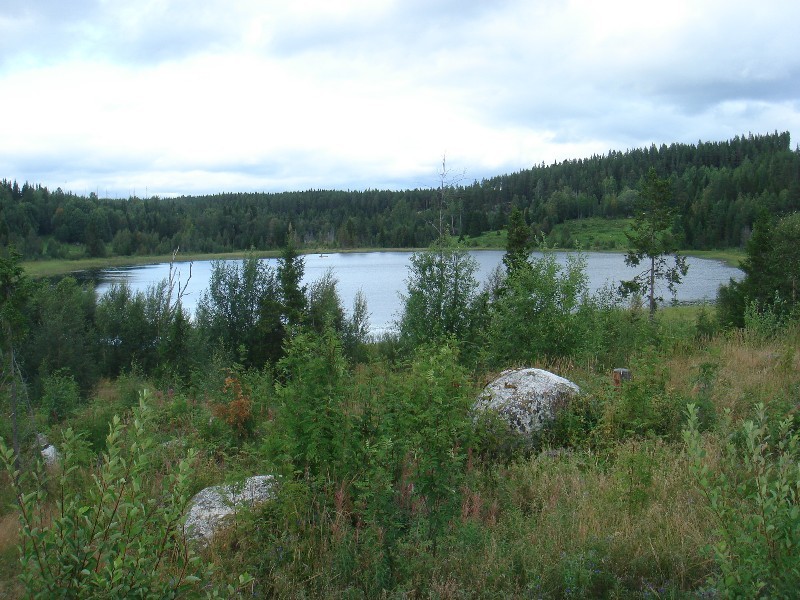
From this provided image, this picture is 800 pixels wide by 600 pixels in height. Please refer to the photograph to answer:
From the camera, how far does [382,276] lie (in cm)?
6862

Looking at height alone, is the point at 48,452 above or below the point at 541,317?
below

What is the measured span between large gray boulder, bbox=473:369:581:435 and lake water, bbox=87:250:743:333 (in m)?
25.1

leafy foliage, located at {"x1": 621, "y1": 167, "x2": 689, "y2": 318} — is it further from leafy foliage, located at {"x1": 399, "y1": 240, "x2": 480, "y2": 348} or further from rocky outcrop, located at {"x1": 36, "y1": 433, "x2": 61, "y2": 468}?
rocky outcrop, located at {"x1": 36, "y1": 433, "x2": 61, "y2": 468}

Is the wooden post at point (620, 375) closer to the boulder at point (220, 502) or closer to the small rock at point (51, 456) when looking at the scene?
the boulder at point (220, 502)

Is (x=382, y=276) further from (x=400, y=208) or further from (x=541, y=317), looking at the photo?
(x=400, y=208)

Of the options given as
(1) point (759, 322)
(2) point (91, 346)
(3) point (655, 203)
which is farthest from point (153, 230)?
(1) point (759, 322)

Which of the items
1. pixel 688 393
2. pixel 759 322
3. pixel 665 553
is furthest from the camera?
pixel 759 322

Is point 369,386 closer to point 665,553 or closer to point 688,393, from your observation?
point 665,553

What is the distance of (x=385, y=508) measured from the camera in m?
4.14

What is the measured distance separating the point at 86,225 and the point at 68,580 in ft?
379

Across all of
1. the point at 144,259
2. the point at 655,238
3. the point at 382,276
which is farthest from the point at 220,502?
the point at 144,259

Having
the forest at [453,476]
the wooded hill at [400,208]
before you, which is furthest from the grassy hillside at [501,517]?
the wooded hill at [400,208]

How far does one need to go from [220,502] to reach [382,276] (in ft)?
210

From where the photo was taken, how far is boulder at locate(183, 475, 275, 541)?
14.3ft
